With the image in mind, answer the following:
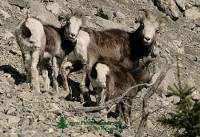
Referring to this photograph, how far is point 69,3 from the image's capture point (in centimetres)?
2314

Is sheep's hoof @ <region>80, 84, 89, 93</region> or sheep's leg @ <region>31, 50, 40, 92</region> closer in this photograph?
sheep's leg @ <region>31, 50, 40, 92</region>

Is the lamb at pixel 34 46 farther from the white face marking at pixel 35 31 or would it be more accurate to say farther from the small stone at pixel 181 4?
the small stone at pixel 181 4

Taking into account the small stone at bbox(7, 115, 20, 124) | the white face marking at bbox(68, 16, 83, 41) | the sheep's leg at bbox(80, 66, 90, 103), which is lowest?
the sheep's leg at bbox(80, 66, 90, 103)

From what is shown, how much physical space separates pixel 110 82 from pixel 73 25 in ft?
5.30

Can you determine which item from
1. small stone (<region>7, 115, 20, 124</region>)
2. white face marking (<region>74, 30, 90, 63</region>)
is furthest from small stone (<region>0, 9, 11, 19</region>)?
small stone (<region>7, 115, 20, 124</region>)

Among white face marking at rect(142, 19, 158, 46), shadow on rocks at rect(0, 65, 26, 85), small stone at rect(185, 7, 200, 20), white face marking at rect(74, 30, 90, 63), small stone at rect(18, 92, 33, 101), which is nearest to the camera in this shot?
small stone at rect(18, 92, 33, 101)

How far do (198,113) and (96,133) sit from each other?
3.01 metres

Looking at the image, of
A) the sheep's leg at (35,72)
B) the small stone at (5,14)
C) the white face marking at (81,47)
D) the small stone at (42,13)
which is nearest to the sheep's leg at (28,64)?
the sheep's leg at (35,72)

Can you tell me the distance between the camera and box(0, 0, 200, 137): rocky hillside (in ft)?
40.0

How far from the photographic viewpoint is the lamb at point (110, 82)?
14.6 m

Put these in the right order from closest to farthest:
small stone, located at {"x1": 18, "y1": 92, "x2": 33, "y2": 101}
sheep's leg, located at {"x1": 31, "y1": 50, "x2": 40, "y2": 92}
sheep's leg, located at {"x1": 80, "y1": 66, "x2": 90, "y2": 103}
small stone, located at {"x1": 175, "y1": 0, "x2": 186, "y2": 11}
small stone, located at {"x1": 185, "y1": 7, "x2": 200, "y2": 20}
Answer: small stone, located at {"x1": 18, "y1": 92, "x2": 33, "y2": 101} → sheep's leg, located at {"x1": 31, "y1": 50, "x2": 40, "y2": 92} → sheep's leg, located at {"x1": 80, "y1": 66, "x2": 90, "y2": 103} → small stone, located at {"x1": 175, "y1": 0, "x2": 186, "y2": 11} → small stone, located at {"x1": 185, "y1": 7, "x2": 200, "y2": 20}

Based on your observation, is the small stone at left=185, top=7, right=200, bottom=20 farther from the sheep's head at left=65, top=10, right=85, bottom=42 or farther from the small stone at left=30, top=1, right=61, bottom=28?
the sheep's head at left=65, top=10, right=85, bottom=42

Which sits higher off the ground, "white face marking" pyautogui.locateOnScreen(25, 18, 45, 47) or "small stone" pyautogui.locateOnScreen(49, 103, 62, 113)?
"white face marking" pyautogui.locateOnScreen(25, 18, 45, 47)

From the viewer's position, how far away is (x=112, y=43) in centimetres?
1677
